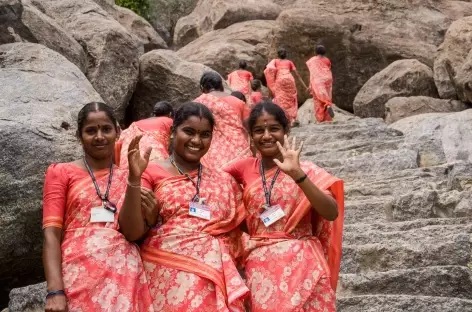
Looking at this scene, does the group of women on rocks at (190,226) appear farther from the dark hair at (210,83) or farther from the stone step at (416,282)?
the dark hair at (210,83)

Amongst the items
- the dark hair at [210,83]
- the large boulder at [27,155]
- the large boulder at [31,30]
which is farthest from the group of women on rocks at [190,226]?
the large boulder at [31,30]

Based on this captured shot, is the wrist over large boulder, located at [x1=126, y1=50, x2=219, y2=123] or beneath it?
over

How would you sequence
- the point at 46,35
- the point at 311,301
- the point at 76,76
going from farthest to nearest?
the point at 46,35, the point at 76,76, the point at 311,301

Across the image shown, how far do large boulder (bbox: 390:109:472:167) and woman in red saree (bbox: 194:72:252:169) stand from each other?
95.8 inches

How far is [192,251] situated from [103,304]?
0.45m

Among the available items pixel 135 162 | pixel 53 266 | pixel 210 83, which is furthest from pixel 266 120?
pixel 210 83

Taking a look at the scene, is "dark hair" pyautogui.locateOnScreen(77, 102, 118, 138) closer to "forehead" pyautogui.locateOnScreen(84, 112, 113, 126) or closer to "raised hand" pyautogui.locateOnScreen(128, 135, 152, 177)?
"forehead" pyautogui.locateOnScreen(84, 112, 113, 126)

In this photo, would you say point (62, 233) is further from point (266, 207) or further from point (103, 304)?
point (266, 207)

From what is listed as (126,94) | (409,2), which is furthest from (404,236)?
(409,2)

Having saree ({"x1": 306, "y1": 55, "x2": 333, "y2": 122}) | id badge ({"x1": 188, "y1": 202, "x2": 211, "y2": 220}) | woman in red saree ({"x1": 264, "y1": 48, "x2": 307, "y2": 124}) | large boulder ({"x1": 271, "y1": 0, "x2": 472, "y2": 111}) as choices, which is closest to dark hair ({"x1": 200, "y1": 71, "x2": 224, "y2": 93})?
id badge ({"x1": 188, "y1": 202, "x2": 211, "y2": 220})

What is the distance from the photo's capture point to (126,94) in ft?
29.6

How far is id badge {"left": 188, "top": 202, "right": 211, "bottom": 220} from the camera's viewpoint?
2949 millimetres

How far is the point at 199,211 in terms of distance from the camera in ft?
9.70

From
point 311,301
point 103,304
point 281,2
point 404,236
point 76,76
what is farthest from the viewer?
point 281,2
